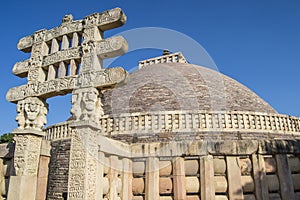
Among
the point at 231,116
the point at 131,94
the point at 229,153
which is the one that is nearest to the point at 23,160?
the point at 229,153

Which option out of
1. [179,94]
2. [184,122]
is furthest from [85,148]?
[179,94]

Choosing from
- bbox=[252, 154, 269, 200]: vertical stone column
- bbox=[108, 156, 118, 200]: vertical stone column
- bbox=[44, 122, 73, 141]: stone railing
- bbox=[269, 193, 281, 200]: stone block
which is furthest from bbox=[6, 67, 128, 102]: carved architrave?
bbox=[44, 122, 73, 141]: stone railing

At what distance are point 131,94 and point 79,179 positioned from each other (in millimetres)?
10553

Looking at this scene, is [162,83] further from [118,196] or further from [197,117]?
[118,196]

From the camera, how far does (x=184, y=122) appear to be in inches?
416

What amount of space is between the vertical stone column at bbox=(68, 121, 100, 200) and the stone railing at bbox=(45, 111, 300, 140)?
5023mm

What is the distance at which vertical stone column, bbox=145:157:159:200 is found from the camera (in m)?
5.07

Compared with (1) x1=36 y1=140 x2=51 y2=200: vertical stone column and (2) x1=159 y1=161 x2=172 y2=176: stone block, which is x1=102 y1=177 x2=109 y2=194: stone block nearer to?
(2) x1=159 y1=161 x2=172 y2=176: stone block

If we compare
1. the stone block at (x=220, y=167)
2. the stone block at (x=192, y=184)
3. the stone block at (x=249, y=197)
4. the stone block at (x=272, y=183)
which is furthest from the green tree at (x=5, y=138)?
the stone block at (x=272, y=183)

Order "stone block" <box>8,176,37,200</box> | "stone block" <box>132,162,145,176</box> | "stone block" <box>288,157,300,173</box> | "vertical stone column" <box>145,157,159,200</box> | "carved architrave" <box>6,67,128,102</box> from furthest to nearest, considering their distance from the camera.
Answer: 1. "stone block" <box>8,176,37,200</box>
2. "carved architrave" <box>6,67,128,102</box>
3. "stone block" <box>132,162,145,176</box>
4. "stone block" <box>288,157,300,173</box>
5. "vertical stone column" <box>145,157,159,200</box>

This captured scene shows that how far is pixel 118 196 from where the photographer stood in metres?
5.27

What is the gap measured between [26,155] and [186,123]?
247 inches

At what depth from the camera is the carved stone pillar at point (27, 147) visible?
613 centimetres

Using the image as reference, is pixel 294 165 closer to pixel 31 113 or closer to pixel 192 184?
pixel 192 184
